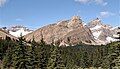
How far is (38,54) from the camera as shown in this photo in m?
65.5

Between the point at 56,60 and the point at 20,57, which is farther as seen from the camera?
the point at 56,60

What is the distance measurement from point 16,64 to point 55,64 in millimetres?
7296

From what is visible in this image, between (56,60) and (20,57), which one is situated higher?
(20,57)

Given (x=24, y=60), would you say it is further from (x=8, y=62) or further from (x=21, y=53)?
(x=8, y=62)

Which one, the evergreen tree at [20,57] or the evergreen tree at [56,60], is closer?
the evergreen tree at [20,57]

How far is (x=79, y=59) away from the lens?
16888cm

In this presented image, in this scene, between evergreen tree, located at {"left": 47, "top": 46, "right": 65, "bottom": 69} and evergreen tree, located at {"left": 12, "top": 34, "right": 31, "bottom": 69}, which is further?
evergreen tree, located at {"left": 47, "top": 46, "right": 65, "bottom": 69}

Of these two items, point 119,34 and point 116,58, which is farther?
point 116,58

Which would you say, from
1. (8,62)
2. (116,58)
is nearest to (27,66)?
(116,58)

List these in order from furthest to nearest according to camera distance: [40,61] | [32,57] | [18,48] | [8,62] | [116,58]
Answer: [8,62], [40,61], [32,57], [18,48], [116,58]

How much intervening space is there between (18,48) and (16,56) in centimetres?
153

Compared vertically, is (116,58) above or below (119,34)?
below

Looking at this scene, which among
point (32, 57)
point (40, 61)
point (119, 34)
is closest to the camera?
point (119, 34)

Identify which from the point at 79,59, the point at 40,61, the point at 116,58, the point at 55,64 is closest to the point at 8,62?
the point at 40,61
